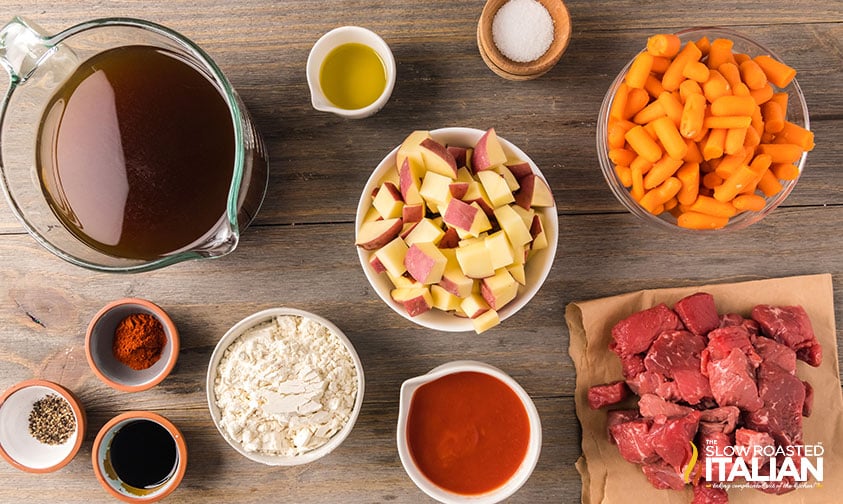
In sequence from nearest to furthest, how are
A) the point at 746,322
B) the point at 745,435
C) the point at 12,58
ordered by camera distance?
the point at 12,58
the point at 745,435
the point at 746,322

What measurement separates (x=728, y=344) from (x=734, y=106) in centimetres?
60

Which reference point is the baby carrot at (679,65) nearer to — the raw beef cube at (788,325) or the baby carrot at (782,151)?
the baby carrot at (782,151)

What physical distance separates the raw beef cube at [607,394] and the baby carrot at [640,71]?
30.9 inches

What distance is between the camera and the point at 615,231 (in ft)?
5.68

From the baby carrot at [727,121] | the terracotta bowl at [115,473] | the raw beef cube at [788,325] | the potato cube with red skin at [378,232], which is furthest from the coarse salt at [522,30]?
the terracotta bowl at [115,473]

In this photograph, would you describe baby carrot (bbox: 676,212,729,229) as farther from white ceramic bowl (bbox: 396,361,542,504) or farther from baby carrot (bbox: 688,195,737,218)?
white ceramic bowl (bbox: 396,361,542,504)

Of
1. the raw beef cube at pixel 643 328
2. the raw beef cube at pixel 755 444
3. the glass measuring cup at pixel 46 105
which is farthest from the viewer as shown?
the raw beef cube at pixel 643 328

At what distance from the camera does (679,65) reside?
147 cm

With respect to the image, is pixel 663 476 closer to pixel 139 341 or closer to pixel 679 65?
pixel 679 65

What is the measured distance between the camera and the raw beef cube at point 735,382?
1.54m

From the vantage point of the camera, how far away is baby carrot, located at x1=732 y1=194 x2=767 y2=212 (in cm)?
147

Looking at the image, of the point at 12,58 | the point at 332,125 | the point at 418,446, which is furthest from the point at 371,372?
the point at 12,58

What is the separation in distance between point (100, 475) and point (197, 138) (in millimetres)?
918

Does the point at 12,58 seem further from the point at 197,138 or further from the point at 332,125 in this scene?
the point at 332,125
